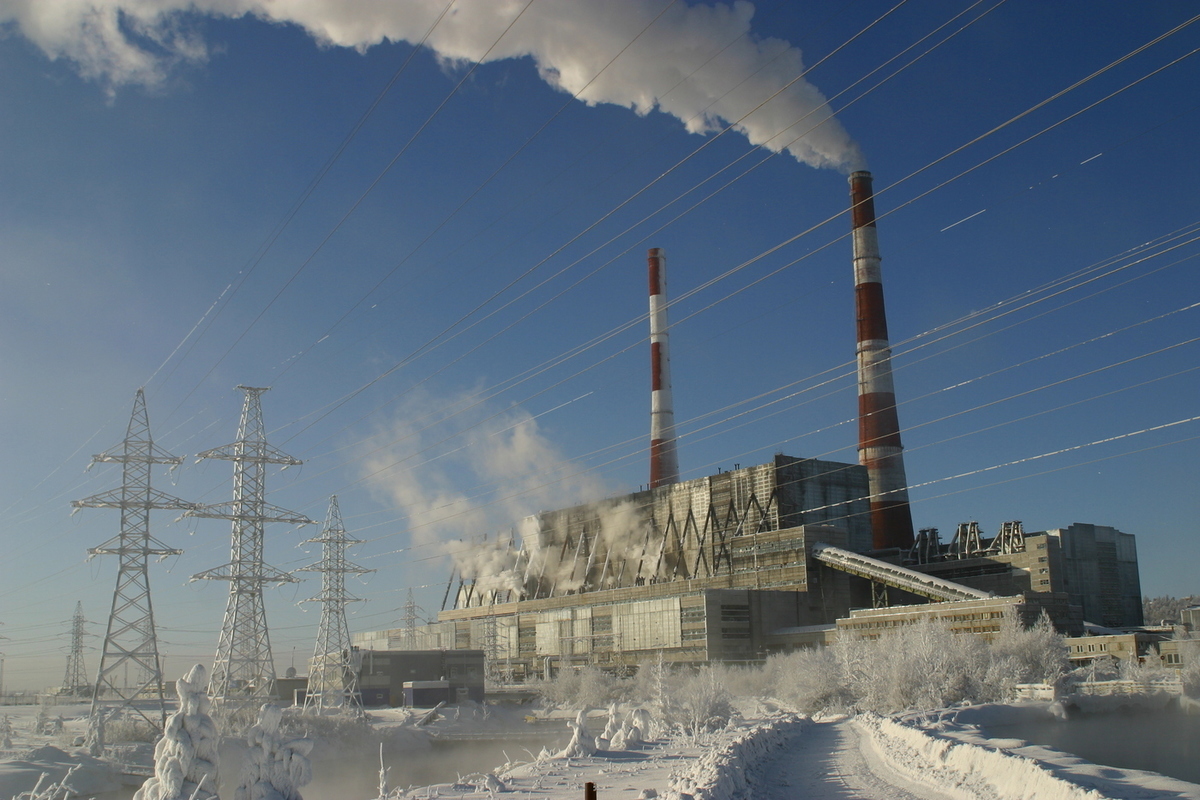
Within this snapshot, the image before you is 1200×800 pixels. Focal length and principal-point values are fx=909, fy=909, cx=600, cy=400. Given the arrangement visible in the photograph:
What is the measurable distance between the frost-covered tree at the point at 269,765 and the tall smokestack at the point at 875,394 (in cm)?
6999

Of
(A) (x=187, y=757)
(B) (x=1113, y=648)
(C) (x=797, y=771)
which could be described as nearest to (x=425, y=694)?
(B) (x=1113, y=648)

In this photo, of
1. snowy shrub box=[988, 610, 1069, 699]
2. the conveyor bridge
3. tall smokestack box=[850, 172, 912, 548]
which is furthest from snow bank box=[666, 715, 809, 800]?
tall smokestack box=[850, 172, 912, 548]

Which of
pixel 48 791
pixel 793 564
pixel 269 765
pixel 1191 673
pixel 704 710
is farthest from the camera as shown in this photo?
pixel 793 564

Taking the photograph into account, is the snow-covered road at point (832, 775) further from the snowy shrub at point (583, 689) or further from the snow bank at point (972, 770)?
the snowy shrub at point (583, 689)

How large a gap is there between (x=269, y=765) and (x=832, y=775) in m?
12.8

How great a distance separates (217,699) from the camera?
132 feet

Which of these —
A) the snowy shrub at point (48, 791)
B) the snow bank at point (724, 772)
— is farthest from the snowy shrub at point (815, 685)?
the snowy shrub at point (48, 791)

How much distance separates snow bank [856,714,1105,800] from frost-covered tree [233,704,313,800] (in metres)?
Result: 12.2

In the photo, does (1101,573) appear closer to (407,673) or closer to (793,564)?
(793,564)

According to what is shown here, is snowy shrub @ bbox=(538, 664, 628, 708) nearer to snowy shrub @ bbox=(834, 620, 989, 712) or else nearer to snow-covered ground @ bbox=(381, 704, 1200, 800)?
snowy shrub @ bbox=(834, 620, 989, 712)

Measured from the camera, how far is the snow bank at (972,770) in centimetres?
1500

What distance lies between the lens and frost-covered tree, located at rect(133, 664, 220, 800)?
15.2m

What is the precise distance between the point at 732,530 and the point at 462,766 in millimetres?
57260

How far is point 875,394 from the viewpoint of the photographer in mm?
79812
